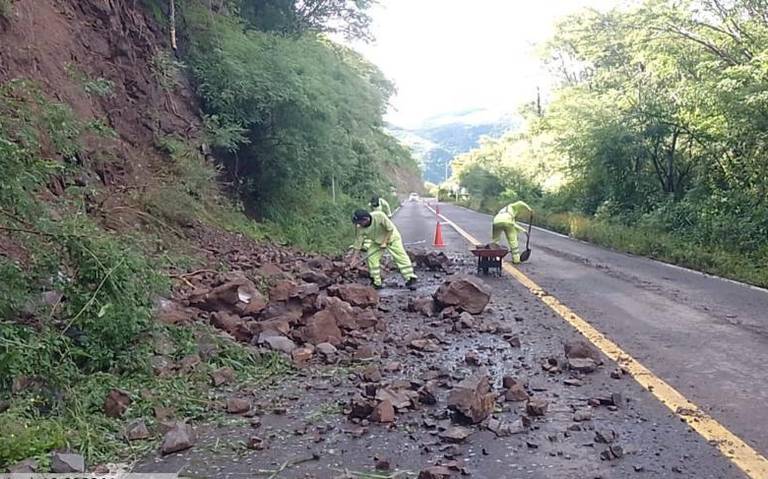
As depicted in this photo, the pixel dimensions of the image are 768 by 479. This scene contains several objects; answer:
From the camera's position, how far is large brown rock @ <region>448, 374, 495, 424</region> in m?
4.23

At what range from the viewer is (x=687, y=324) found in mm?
7406

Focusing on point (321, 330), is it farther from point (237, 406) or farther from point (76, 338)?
point (76, 338)

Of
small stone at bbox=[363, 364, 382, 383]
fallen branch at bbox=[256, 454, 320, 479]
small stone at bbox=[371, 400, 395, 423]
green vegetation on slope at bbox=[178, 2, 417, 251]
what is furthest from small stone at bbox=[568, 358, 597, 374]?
green vegetation on slope at bbox=[178, 2, 417, 251]

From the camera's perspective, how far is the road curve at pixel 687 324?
4.72 meters

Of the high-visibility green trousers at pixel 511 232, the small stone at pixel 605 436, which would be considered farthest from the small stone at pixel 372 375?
the high-visibility green trousers at pixel 511 232

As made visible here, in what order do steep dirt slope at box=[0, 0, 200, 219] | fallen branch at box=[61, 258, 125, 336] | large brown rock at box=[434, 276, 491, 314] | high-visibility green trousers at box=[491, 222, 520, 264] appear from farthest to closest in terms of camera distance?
high-visibility green trousers at box=[491, 222, 520, 264], steep dirt slope at box=[0, 0, 200, 219], large brown rock at box=[434, 276, 491, 314], fallen branch at box=[61, 258, 125, 336]

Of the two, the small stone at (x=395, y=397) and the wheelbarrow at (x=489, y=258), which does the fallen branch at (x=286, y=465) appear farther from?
the wheelbarrow at (x=489, y=258)

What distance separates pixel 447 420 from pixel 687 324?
429 centimetres

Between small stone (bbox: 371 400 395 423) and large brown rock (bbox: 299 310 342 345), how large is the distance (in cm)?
198

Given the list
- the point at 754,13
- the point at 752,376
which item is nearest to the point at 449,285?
the point at 752,376

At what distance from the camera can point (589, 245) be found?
19.7 meters

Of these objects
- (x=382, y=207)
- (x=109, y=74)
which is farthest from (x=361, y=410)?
(x=109, y=74)

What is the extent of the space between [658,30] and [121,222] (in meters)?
14.0

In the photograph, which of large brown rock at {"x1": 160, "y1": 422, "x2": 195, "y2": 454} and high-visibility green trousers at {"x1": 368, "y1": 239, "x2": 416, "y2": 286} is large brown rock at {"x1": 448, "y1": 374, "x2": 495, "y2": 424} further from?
high-visibility green trousers at {"x1": 368, "y1": 239, "x2": 416, "y2": 286}
